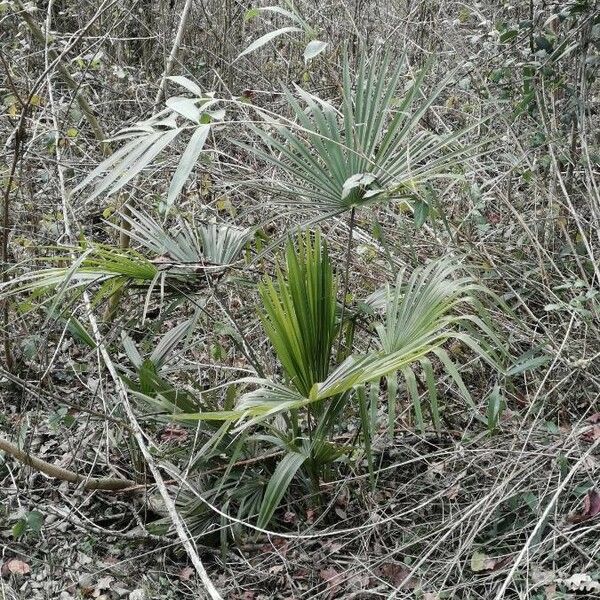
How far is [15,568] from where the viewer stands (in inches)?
157

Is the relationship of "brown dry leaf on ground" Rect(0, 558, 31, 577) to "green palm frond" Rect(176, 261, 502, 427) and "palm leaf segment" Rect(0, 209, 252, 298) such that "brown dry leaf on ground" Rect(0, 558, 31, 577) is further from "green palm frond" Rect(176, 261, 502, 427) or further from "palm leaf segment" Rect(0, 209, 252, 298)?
"green palm frond" Rect(176, 261, 502, 427)

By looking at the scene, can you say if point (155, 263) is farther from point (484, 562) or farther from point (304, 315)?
point (484, 562)

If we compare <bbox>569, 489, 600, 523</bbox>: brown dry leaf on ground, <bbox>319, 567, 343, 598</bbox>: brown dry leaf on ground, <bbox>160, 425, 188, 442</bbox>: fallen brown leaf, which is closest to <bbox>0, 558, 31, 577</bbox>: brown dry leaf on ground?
<bbox>160, 425, 188, 442</bbox>: fallen brown leaf

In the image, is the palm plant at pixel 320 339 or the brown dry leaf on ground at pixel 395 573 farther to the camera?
the brown dry leaf on ground at pixel 395 573

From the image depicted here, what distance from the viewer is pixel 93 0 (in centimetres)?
727

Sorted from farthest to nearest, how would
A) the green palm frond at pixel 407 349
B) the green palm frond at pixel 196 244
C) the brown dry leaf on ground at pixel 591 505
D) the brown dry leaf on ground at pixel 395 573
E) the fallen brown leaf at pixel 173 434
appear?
the fallen brown leaf at pixel 173 434 → the green palm frond at pixel 196 244 → the brown dry leaf on ground at pixel 395 573 → the brown dry leaf on ground at pixel 591 505 → the green palm frond at pixel 407 349

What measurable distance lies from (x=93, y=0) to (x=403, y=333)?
5.21 meters

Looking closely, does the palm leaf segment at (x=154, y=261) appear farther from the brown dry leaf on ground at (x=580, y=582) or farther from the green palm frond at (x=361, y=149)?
the brown dry leaf on ground at (x=580, y=582)

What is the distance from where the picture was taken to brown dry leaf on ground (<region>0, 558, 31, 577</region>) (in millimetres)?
3984

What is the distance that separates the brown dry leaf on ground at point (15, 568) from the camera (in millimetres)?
3984

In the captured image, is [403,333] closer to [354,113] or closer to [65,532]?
[354,113]

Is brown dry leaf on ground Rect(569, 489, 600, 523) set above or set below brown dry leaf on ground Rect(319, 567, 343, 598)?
above

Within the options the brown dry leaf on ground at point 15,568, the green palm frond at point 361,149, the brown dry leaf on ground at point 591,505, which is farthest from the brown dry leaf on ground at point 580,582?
the brown dry leaf on ground at point 15,568

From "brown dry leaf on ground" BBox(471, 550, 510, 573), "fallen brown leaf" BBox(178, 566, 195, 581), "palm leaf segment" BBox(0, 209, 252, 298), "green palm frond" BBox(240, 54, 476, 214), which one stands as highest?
"green palm frond" BBox(240, 54, 476, 214)
